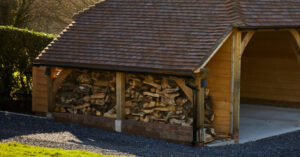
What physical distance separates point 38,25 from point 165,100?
15.6 metres

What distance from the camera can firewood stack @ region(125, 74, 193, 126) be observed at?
11109 mm

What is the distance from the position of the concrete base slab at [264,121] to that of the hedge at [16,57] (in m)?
6.70

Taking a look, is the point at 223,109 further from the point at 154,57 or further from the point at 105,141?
the point at 105,141

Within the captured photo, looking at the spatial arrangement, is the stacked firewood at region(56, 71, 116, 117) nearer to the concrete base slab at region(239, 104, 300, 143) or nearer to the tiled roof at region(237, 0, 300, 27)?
the concrete base slab at region(239, 104, 300, 143)

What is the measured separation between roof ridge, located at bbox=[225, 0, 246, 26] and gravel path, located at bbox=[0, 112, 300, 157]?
2807 millimetres

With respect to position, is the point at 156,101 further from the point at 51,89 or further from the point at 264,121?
the point at 264,121

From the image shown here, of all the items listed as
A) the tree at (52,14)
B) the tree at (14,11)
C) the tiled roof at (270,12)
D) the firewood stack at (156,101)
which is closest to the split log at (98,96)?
the firewood stack at (156,101)

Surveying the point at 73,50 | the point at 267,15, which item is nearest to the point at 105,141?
the point at 73,50

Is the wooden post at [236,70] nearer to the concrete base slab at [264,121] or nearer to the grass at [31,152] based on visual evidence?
the concrete base slab at [264,121]

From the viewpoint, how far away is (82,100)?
12.7 m

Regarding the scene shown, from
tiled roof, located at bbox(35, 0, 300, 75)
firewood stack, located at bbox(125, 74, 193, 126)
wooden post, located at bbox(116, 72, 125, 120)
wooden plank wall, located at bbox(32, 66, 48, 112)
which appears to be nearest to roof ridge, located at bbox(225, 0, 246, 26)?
tiled roof, located at bbox(35, 0, 300, 75)

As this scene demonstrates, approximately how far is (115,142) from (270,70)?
→ 7261 mm

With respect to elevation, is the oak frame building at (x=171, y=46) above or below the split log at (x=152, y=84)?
above

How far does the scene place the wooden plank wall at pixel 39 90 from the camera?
556 inches
